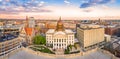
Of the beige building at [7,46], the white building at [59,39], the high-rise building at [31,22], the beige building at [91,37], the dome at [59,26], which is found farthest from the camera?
the high-rise building at [31,22]

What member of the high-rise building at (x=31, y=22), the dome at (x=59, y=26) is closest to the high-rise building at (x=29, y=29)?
the high-rise building at (x=31, y=22)

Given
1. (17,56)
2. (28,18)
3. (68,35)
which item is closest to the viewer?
(17,56)

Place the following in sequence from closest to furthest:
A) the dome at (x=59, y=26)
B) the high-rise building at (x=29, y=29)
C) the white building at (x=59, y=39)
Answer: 1. the white building at (x=59, y=39)
2. the high-rise building at (x=29, y=29)
3. the dome at (x=59, y=26)

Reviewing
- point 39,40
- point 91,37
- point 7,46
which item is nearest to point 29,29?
point 39,40

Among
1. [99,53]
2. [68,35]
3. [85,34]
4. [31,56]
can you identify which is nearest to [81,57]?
[99,53]

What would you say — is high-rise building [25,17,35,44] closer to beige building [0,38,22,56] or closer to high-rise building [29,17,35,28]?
high-rise building [29,17,35,28]

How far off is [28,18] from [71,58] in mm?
7528

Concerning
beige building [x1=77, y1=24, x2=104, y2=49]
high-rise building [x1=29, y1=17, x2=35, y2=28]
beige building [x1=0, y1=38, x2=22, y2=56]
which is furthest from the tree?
high-rise building [x1=29, y1=17, x2=35, y2=28]

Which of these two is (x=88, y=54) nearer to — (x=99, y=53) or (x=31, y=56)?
(x=99, y=53)

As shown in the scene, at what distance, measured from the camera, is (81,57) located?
3133 mm

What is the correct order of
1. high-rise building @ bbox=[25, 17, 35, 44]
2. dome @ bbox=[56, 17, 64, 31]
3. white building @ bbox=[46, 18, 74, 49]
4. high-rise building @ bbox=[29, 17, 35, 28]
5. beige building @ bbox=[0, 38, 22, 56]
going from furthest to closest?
high-rise building @ bbox=[29, 17, 35, 28], dome @ bbox=[56, 17, 64, 31], high-rise building @ bbox=[25, 17, 35, 44], white building @ bbox=[46, 18, 74, 49], beige building @ bbox=[0, 38, 22, 56]

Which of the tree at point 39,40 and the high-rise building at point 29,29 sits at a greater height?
the high-rise building at point 29,29

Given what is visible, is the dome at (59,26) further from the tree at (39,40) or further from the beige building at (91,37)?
the beige building at (91,37)

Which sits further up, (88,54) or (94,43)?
(88,54)
